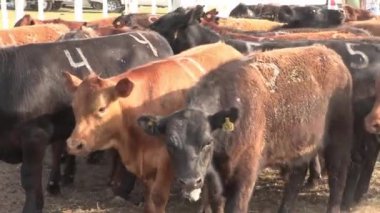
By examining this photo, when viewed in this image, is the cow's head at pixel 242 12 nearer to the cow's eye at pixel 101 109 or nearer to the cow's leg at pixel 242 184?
the cow's eye at pixel 101 109

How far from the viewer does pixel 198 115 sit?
4.68m

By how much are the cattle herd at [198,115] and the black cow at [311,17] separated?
5664mm

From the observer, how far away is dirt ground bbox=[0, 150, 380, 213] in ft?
21.5

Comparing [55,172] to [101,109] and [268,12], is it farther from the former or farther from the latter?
[268,12]

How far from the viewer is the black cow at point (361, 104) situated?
6355 millimetres

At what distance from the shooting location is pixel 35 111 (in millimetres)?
5910

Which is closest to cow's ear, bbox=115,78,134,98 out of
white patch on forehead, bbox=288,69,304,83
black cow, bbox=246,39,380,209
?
white patch on forehead, bbox=288,69,304,83

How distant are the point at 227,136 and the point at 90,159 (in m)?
3.68

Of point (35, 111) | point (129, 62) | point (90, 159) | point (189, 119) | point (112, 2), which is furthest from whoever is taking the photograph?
point (112, 2)

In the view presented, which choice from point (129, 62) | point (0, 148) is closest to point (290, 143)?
point (129, 62)

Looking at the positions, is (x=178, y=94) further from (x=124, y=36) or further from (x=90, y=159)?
(x=90, y=159)

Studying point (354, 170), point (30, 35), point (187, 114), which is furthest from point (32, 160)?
point (30, 35)

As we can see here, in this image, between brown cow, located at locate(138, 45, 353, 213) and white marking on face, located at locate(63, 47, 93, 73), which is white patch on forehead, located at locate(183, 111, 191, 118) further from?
white marking on face, located at locate(63, 47, 93, 73)

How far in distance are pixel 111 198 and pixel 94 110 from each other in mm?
1838
